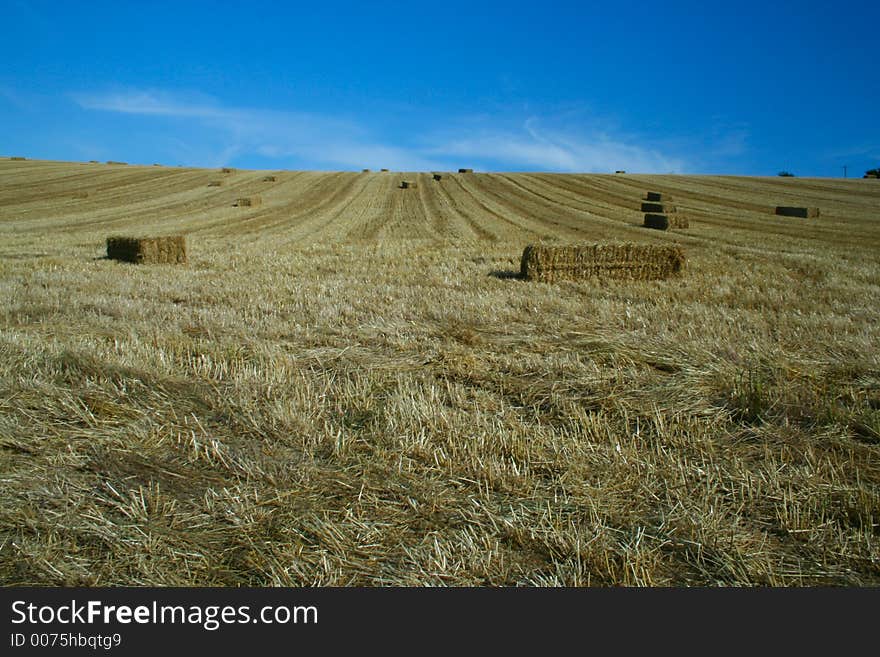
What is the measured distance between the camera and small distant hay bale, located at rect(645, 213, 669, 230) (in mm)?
19250

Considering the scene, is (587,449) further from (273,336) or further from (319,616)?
(273,336)

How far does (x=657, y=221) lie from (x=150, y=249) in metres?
16.4

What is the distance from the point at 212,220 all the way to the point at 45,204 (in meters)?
12.5

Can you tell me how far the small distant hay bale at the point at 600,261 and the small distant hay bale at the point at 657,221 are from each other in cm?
1078

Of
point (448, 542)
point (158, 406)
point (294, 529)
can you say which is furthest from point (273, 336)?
point (448, 542)

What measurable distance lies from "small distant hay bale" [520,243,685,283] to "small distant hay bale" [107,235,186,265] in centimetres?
699

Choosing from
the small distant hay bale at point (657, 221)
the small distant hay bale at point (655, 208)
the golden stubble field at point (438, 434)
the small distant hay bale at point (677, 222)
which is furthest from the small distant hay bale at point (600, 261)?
the small distant hay bale at point (655, 208)

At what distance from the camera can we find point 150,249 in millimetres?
10875

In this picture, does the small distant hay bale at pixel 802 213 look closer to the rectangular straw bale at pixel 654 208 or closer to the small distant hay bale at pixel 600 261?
the rectangular straw bale at pixel 654 208

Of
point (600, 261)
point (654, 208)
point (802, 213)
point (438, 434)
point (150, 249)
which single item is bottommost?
point (438, 434)

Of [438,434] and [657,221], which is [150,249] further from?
[657,221]

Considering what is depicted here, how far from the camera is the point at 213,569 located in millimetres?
2129

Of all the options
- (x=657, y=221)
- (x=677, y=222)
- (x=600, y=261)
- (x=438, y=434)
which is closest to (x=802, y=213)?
(x=677, y=222)

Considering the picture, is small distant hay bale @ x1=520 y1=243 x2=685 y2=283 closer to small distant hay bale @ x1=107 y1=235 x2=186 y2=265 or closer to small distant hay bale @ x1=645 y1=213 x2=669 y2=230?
small distant hay bale @ x1=107 y1=235 x2=186 y2=265
